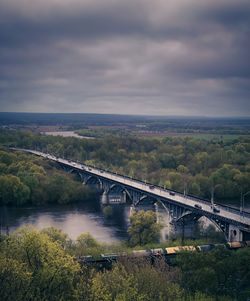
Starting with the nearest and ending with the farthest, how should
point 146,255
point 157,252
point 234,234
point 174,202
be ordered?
point 146,255, point 157,252, point 234,234, point 174,202

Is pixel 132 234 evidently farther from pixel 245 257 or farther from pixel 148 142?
pixel 148 142

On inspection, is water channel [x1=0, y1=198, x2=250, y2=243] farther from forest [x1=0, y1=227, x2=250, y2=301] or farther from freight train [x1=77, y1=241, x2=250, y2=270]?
forest [x1=0, y1=227, x2=250, y2=301]

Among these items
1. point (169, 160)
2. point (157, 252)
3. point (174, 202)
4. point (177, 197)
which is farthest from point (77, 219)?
point (169, 160)

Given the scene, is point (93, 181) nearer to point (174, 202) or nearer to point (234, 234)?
point (174, 202)

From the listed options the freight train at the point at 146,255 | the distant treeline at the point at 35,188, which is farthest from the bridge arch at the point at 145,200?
the freight train at the point at 146,255

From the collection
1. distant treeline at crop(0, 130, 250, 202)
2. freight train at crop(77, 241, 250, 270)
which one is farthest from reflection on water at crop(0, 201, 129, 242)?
distant treeline at crop(0, 130, 250, 202)

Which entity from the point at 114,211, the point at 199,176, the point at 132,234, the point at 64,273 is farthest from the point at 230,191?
the point at 64,273

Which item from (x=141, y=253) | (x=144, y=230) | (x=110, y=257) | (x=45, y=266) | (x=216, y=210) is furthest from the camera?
(x=216, y=210)
